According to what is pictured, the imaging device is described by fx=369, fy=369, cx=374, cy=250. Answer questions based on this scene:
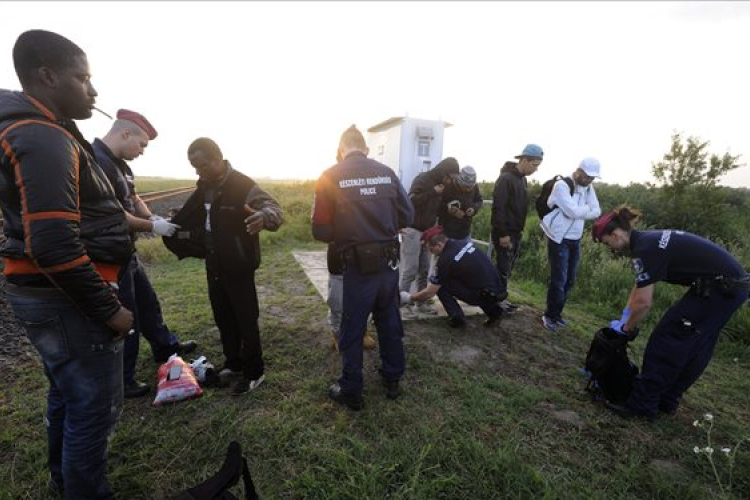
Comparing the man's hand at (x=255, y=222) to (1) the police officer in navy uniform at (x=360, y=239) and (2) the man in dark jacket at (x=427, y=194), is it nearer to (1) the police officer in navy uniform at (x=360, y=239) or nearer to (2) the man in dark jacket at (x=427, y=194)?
(1) the police officer in navy uniform at (x=360, y=239)

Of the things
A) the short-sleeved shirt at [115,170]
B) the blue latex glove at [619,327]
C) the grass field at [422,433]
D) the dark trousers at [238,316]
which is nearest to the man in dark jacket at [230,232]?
the dark trousers at [238,316]

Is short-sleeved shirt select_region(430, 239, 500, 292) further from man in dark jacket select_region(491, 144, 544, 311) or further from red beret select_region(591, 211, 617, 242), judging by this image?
red beret select_region(591, 211, 617, 242)

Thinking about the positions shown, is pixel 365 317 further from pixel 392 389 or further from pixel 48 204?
pixel 48 204

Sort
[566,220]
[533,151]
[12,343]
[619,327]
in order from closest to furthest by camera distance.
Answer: [619,327]
[12,343]
[566,220]
[533,151]

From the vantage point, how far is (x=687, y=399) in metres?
3.10

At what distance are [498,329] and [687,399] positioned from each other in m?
1.68

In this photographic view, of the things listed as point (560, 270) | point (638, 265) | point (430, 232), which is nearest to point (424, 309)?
point (430, 232)

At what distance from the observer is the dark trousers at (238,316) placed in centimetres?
274

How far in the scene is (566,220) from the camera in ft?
13.5

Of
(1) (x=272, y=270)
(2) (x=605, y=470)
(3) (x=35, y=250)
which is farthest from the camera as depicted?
(1) (x=272, y=270)

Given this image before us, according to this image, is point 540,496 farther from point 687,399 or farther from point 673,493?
point 687,399

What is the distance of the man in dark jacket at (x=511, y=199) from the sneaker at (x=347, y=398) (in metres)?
2.27

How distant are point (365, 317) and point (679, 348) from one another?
230cm

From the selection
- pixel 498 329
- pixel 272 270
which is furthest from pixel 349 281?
pixel 272 270
